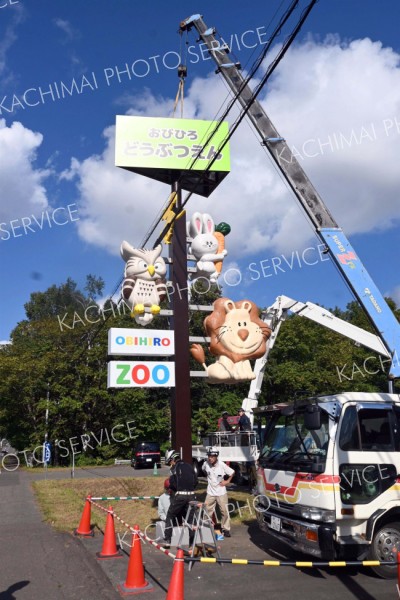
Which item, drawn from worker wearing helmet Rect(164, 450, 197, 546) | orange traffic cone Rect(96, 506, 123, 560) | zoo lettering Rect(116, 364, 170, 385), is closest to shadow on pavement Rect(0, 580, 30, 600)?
orange traffic cone Rect(96, 506, 123, 560)

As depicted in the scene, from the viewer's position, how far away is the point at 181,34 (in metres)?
15.0

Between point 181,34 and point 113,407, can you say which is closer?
point 181,34

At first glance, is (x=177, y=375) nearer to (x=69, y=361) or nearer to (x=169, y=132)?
(x=169, y=132)

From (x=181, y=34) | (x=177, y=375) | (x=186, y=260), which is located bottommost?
(x=177, y=375)

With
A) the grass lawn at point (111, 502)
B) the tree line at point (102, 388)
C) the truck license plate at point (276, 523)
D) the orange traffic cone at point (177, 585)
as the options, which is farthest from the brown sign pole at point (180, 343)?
the tree line at point (102, 388)

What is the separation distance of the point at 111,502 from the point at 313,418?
12.5 metres

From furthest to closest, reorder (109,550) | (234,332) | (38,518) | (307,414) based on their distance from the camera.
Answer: (38,518) < (234,332) < (109,550) < (307,414)

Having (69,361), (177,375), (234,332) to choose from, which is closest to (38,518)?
(177,375)

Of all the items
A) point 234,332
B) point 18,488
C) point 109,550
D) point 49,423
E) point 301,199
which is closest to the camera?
point 109,550

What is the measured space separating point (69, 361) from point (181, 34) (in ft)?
89.5

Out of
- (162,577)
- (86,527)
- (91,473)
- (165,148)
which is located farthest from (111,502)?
(165,148)

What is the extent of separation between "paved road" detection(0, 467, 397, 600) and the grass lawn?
2.11 meters

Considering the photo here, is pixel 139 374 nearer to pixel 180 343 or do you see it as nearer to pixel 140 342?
pixel 140 342

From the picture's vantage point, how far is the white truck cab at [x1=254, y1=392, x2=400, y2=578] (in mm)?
7168
